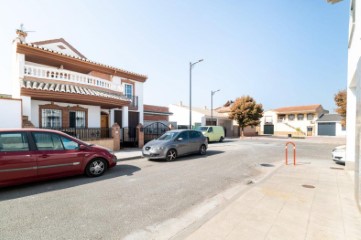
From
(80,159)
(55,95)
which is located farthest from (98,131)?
(80,159)

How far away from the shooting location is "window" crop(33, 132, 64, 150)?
5934mm

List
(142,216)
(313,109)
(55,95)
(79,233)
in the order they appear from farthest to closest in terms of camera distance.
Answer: (313,109)
(55,95)
(142,216)
(79,233)

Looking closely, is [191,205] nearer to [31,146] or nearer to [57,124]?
[31,146]

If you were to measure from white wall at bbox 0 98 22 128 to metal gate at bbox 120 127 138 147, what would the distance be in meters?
6.65

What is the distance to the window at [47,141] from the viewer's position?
5.93 meters

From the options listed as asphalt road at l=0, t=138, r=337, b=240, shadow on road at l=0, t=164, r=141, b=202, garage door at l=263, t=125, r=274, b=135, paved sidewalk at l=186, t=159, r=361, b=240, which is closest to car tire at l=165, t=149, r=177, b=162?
asphalt road at l=0, t=138, r=337, b=240

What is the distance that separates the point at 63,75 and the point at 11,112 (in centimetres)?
392

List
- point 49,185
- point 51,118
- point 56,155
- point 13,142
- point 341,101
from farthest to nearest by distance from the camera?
point 341,101 → point 51,118 → point 56,155 → point 49,185 → point 13,142

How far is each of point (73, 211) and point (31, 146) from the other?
9.51 feet

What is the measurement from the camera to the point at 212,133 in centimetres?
2136

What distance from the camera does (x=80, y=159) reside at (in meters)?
6.65

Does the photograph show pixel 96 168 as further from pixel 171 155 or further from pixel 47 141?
pixel 171 155

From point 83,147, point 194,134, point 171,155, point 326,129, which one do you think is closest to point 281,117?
point 326,129

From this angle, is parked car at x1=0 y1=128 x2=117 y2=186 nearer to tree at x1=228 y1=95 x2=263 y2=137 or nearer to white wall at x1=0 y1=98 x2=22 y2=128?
white wall at x1=0 y1=98 x2=22 y2=128
